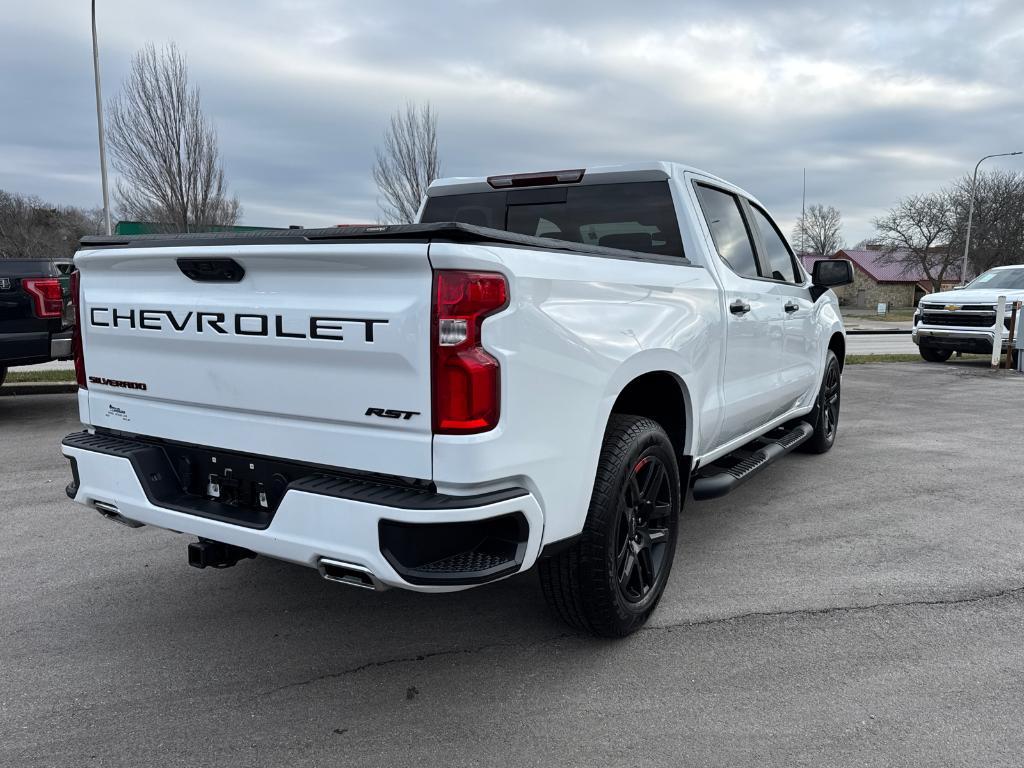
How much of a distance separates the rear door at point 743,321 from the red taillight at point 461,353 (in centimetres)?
194

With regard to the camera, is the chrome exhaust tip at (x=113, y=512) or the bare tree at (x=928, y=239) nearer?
the chrome exhaust tip at (x=113, y=512)

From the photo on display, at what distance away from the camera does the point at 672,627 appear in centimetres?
321

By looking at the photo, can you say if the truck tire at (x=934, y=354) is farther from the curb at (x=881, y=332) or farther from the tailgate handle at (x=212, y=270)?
the tailgate handle at (x=212, y=270)

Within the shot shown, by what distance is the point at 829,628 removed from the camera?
3205 millimetres

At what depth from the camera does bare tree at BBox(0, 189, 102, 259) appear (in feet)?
145

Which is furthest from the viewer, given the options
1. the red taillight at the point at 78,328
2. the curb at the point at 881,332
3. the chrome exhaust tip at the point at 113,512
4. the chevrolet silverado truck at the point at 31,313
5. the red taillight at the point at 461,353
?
the curb at the point at 881,332

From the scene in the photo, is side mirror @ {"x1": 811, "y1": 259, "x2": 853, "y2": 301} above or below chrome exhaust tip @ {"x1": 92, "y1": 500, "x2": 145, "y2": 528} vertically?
above

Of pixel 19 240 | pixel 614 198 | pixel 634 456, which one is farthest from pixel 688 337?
pixel 19 240

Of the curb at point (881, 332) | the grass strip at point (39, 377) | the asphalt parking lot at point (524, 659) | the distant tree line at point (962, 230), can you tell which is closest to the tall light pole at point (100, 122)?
the grass strip at point (39, 377)

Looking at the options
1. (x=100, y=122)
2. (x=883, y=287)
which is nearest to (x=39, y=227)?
(x=100, y=122)

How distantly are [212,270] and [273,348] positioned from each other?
0.40 metres

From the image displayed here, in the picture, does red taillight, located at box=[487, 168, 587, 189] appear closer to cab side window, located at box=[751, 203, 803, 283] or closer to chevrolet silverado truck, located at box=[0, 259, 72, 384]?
cab side window, located at box=[751, 203, 803, 283]

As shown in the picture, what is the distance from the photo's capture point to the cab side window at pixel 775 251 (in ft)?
15.8

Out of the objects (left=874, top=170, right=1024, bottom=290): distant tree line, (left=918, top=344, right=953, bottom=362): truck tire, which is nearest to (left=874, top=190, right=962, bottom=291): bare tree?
(left=874, top=170, right=1024, bottom=290): distant tree line
